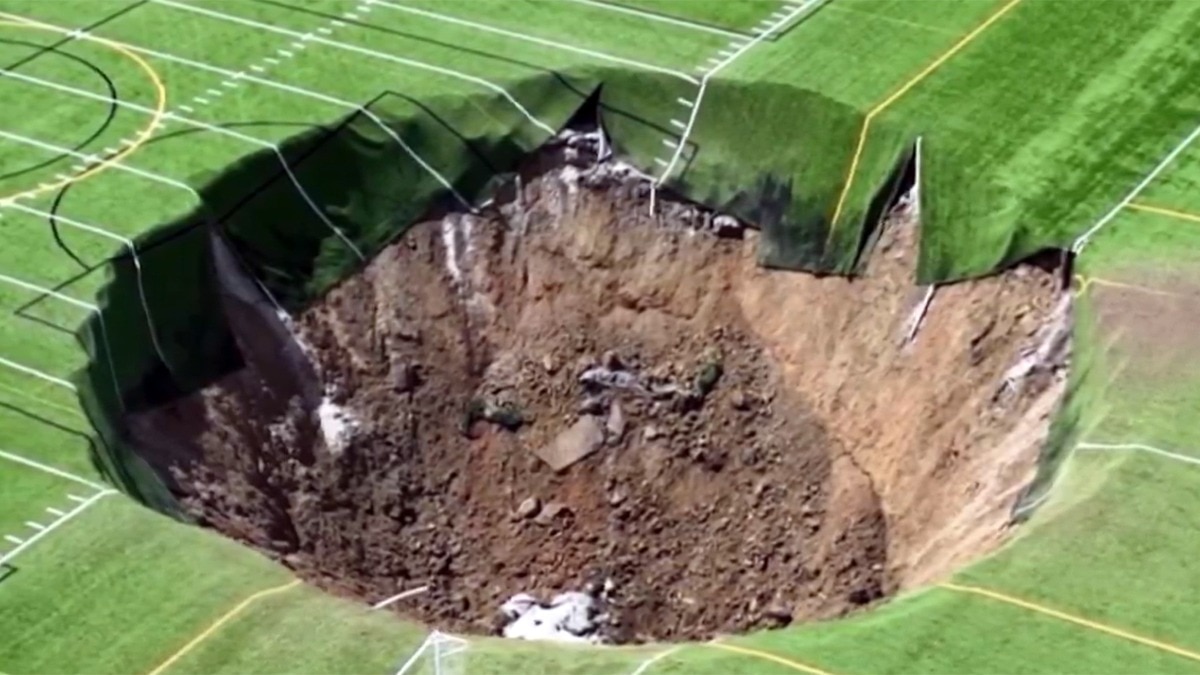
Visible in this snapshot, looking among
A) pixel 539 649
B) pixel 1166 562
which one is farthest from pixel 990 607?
pixel 539 649

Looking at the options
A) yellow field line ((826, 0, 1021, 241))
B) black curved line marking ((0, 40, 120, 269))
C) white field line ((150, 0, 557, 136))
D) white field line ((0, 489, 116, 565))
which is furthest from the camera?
white field line ((150, 0, 557, 136))

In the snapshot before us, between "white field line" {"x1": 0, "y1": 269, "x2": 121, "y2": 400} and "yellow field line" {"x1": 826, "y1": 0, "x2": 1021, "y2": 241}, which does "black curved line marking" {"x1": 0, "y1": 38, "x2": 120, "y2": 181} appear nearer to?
"white field line" {"x1": 0, "y1": 269, "x2": 121, "y2": 400}

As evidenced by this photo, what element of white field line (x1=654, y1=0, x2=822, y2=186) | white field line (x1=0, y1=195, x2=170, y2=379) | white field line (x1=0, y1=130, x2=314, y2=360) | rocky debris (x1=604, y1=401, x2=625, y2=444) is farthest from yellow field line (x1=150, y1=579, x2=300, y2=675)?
white field line (x1=654, y1=0, x2=822, y2=186)

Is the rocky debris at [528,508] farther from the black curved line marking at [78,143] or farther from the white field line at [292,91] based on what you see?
the black curved line marking at [78,143]

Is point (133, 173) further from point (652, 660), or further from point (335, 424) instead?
point (652, 660)

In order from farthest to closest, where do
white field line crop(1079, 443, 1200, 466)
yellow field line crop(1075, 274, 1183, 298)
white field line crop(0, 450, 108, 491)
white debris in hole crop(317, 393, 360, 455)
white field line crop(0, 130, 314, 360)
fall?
white field line crop(0, 130, 314, 360), white debris in hole crop(317, 393, 360, 455), yellow field line crop(1075, 274, 1183, 298), white field line crop(1079, 443, 1200, 466), white field line crop(0, 450, 108, 491)

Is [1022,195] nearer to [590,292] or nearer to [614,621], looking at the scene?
[590,292]
